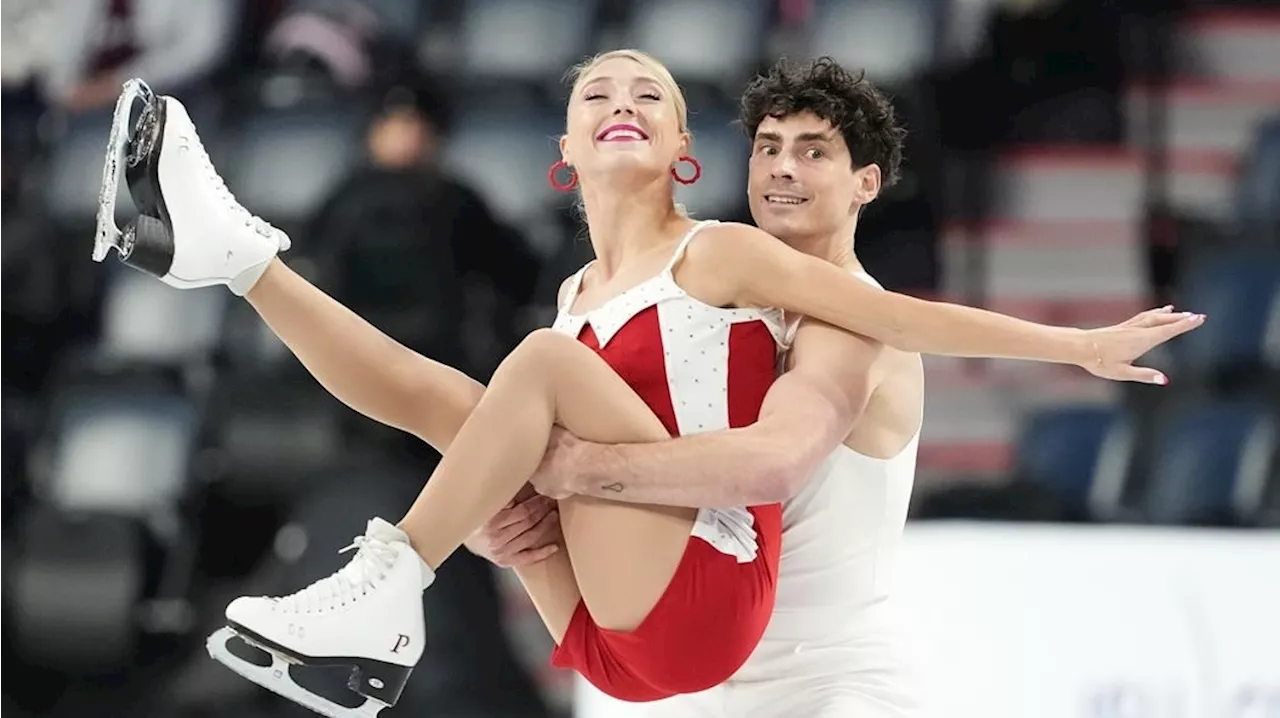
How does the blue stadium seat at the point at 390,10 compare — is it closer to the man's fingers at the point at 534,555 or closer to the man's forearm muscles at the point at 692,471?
the man's fingers at the point at 534,555

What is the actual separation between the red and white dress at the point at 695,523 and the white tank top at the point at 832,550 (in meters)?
0.08

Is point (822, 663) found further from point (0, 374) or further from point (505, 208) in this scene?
point (0, 374)

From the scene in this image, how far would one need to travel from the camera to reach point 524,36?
7348 mm

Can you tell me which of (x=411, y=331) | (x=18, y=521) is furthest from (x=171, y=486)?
(x=411, y=331)

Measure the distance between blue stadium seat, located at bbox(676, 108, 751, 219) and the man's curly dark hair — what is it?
2394 mm

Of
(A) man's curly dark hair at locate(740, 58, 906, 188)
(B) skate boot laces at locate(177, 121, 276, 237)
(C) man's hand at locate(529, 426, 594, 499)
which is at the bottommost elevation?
(C) man's hand at locate(529, 426, 594, 499)

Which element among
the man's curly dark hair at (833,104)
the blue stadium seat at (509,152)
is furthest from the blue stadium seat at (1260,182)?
the man's curly dark hair at (833,104)

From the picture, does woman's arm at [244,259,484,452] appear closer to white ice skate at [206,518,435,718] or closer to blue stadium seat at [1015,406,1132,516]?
white ice skate at [206,518,435,718]

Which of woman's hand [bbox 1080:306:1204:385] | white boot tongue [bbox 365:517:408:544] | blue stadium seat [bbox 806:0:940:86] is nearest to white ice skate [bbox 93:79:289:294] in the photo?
white boot tongue [bbox 365:517:408:544]

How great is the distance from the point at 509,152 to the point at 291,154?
2.54 ft

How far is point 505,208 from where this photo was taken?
21.7 ft

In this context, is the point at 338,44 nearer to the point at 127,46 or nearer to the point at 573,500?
the point at 127,46

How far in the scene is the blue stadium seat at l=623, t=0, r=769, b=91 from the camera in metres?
7.05

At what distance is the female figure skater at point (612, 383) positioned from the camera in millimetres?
3145
